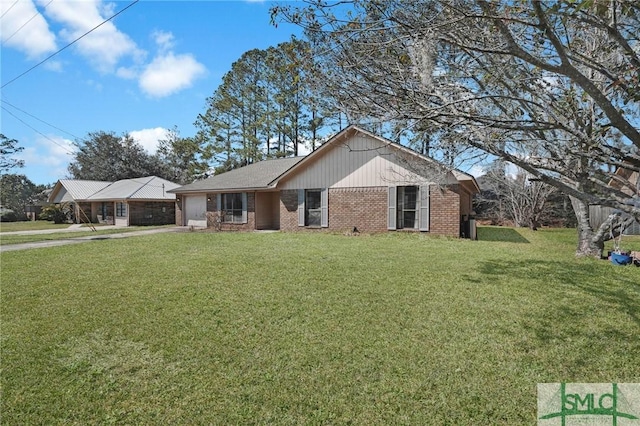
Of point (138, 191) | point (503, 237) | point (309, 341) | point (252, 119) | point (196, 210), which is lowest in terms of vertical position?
point (309, 341)

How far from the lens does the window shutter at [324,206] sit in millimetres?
15914

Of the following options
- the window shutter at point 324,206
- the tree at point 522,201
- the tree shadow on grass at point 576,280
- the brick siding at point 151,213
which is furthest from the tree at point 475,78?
the brick siding at point 151,213

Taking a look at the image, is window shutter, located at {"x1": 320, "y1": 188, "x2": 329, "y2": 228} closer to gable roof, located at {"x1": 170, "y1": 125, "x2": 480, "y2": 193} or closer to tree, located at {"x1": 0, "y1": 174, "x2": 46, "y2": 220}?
gable roof, located at {"x1": 170, "y1": 125, "x2": 480, "y2": 193}

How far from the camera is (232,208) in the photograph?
19.5m

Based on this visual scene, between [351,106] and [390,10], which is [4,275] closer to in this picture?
[351,106]

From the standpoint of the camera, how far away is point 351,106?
4.10m

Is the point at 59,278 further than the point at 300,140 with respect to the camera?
No

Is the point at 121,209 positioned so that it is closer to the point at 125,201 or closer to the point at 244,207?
the point at 125,201

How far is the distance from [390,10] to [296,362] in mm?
3690

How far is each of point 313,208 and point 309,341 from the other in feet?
41.2

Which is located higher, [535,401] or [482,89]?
[482,89]

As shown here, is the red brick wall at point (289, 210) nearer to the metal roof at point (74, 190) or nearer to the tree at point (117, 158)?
the metal roof at point (74, 190)

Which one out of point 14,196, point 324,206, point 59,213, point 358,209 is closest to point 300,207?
point 324,206

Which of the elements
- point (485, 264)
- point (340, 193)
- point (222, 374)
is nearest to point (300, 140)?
point (340, 193)
